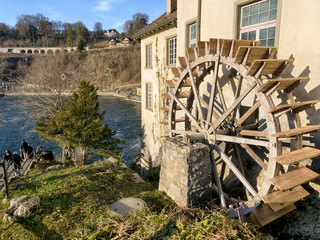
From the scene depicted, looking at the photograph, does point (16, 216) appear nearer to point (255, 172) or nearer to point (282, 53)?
point (255, 172)

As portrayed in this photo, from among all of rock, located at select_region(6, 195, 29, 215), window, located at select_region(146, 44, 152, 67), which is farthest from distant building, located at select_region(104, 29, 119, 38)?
rock, located at select_region(6, 195, 29, 215)

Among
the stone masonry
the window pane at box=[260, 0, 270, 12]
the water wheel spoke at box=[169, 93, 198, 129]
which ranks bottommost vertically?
the stone masonry

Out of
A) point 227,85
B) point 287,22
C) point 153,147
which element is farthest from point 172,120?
point 153,147

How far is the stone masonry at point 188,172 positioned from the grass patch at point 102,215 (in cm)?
34

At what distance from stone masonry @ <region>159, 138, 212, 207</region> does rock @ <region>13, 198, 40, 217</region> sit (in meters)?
3.12

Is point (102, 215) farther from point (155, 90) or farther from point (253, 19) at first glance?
point (155, 90)

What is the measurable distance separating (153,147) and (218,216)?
9.54 meters

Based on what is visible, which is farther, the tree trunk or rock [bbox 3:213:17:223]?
the tree trunk

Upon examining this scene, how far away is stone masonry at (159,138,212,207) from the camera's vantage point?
433 centimetres

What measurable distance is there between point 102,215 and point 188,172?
1.98 meters

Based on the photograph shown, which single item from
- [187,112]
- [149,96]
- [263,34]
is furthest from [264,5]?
[149,96]

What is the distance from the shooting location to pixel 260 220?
4.27 m

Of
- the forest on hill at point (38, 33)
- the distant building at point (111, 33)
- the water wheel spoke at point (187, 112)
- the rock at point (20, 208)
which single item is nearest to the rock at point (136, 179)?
the water wheel spoke at point (187, 112)

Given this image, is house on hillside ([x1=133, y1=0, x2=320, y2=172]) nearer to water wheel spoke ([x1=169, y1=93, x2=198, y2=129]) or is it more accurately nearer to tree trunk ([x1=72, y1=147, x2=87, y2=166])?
water wheel spoke ([x1=169, y1=93, x2=198, y2=129])
